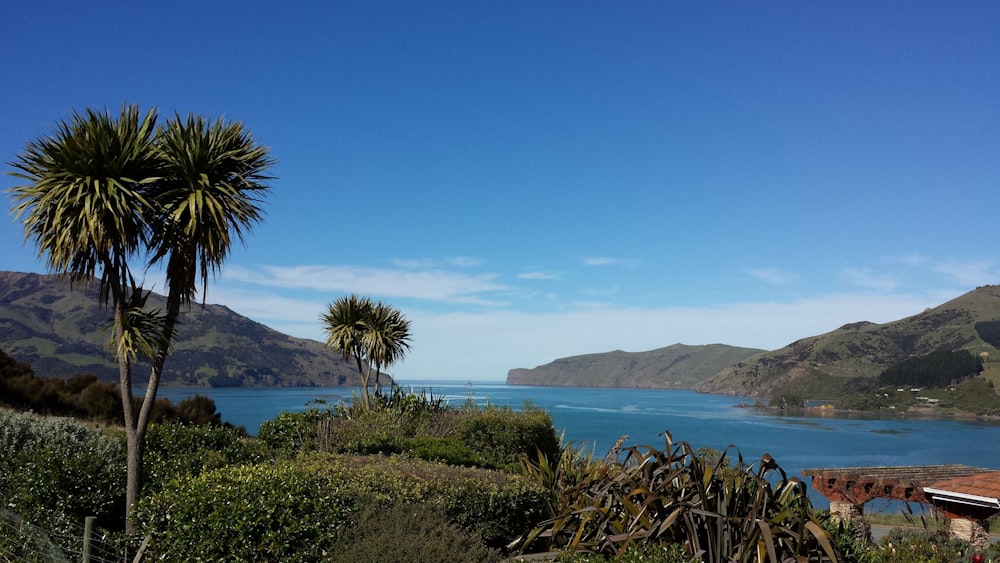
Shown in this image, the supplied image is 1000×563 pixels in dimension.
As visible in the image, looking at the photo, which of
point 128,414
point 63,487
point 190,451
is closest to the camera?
point 63,487

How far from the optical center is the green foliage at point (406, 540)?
4.70 m

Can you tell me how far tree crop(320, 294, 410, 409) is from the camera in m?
23.3

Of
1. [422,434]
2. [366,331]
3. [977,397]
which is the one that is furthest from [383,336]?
[977,397]

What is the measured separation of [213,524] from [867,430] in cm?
11714

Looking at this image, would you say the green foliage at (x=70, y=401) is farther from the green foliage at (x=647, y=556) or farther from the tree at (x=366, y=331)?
the green foliage at (x=647, y=556)

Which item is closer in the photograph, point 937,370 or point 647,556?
point 647,556

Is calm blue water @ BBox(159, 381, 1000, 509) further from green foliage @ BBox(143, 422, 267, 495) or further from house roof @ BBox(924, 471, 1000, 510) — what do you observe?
green foliage @ BBox(143, 422, 267, 495)

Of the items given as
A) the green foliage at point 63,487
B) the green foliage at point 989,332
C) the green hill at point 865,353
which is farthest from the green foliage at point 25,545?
the green foliage at point 989,332

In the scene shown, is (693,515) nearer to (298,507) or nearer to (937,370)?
(298,507)

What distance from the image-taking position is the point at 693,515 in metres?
5.21

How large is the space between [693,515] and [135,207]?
24.7 feet

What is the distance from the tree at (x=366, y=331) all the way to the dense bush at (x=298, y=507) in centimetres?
1671

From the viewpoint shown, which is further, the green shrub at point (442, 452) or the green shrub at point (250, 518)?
the green shrub at point (442, 452)

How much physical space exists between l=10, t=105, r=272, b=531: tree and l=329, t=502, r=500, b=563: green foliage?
12.6 ft
